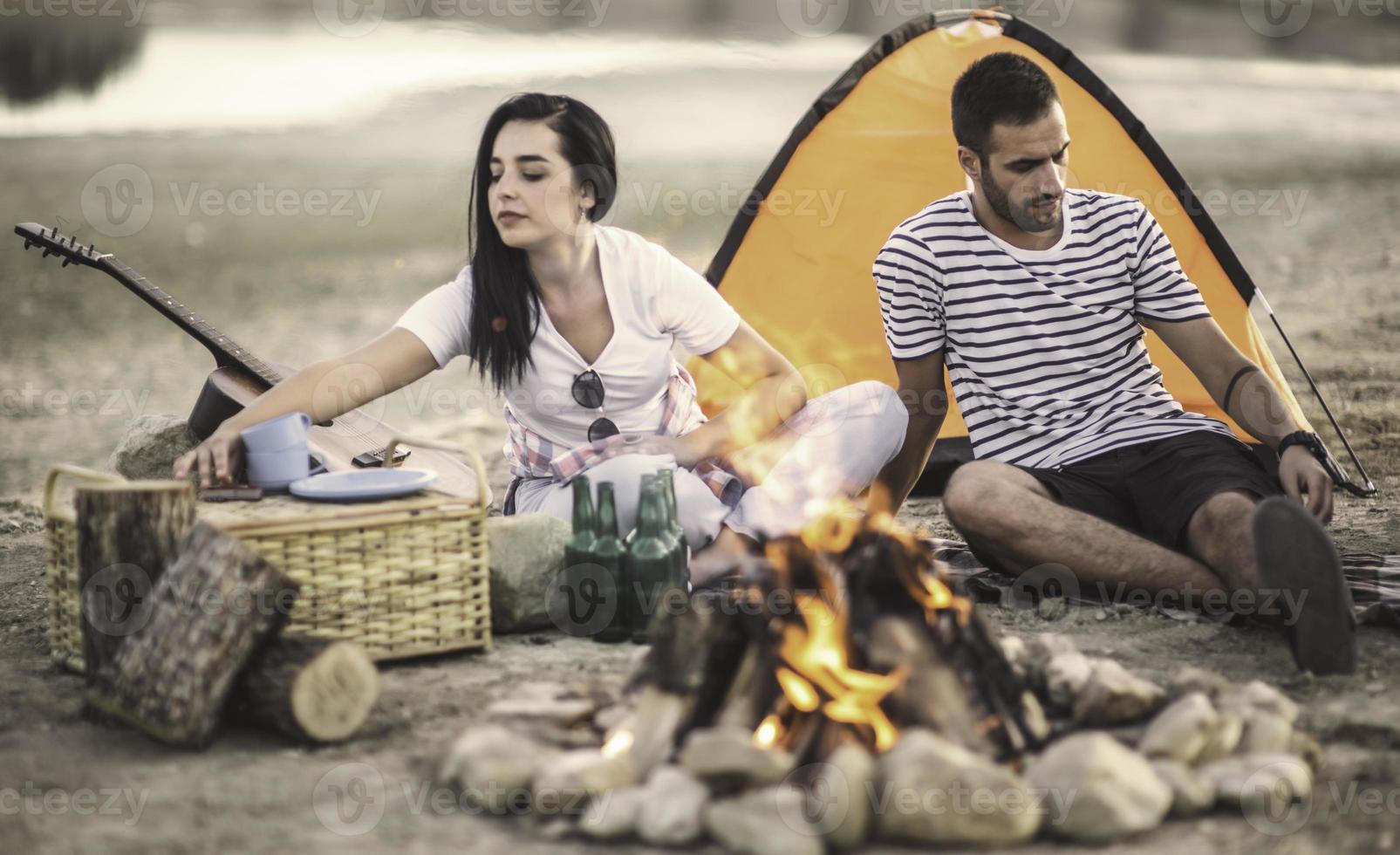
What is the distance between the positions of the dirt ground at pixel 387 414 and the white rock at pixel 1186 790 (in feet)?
0.10

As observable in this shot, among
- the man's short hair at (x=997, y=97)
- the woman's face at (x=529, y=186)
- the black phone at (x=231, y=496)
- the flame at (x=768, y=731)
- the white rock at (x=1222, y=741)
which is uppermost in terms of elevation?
the man's short hair at (x=997, y=97)

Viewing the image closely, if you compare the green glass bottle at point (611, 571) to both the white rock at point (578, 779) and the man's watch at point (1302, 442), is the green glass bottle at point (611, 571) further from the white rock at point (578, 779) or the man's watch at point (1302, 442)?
the man's watch at point (1302, 442)

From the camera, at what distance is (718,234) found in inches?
447

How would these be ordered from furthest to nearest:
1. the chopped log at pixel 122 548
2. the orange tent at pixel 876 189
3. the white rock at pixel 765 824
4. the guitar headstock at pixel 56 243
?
the orange tent at pixel 876 189 → the guitar headstock at pixel 56 243 → the chopped log at pixel 122 548 → the white rock at pixel 765 824

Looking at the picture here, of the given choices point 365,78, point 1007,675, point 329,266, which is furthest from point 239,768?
point 365,78

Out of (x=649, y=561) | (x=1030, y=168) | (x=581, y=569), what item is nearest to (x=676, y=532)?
(x=649, y=561)

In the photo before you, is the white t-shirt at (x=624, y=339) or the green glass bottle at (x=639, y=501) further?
the white t-shirt at (x=624, y=339)

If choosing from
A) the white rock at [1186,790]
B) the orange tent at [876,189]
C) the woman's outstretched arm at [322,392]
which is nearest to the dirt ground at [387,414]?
the white rock at [1186,790]

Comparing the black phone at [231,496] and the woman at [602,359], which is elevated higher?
the woman at [602,359]

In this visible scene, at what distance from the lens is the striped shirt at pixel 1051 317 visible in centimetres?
365

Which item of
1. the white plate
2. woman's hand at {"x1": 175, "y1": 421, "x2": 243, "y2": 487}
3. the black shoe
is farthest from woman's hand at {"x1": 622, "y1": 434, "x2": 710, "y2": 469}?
the black shoe

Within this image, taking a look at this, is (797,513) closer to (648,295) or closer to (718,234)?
(648,295)

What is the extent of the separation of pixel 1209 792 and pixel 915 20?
3.22 metres

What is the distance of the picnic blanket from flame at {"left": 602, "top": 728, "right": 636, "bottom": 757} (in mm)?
1082
